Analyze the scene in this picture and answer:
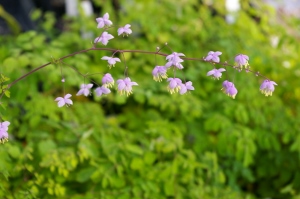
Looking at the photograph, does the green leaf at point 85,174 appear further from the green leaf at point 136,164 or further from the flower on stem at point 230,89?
the flower on stem at point 230,89

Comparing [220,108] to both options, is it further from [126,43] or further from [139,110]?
[126,43]

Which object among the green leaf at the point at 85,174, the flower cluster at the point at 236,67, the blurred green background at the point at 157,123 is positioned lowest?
the green leaf at the point at 85,174

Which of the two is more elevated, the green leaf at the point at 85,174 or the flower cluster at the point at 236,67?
the flower cluster at the point at 236,67

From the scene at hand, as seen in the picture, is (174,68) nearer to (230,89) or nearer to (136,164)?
(230,89)

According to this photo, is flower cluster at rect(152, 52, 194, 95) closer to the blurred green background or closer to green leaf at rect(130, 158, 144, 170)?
the blurred green background

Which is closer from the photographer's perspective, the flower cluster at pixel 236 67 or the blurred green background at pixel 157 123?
the flower cluster at pixel 236 67

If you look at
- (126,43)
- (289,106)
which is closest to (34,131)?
(126,43)

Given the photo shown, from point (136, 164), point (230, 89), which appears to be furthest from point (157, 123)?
point (230, 89)

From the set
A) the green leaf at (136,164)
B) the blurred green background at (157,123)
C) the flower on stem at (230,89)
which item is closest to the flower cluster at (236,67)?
the flower on stem at (230,89)

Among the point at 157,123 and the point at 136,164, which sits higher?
the point at 157,123
